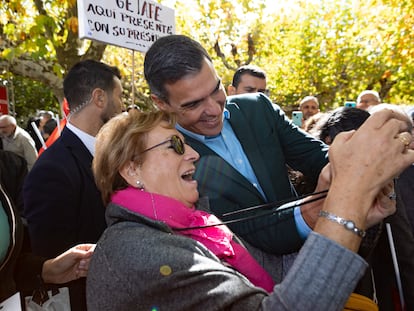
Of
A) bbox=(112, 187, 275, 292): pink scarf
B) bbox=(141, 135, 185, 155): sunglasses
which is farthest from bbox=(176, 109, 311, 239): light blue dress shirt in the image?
bbox=(112, 187, 275, 292): pink scarf

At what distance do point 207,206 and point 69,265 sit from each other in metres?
→ 0.75

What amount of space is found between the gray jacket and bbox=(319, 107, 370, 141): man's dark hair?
1.54 meters

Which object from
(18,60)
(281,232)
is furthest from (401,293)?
(18,60)

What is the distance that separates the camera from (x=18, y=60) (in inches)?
254

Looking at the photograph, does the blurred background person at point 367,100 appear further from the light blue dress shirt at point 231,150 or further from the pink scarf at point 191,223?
the pink scarf at point 191,223

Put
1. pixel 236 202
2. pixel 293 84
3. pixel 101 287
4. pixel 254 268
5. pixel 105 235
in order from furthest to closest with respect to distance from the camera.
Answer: pixel 293 84 → pixel 236 202 → pixel 254 268 → pixel 105 235 → pixel 101 287

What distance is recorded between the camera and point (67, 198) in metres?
2.59

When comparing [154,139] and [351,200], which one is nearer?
[351,200]

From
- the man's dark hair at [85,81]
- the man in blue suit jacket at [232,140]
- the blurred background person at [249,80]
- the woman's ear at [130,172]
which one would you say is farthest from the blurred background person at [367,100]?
the woman's ear at [130,172]

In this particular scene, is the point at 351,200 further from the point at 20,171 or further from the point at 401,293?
the point at 20,171

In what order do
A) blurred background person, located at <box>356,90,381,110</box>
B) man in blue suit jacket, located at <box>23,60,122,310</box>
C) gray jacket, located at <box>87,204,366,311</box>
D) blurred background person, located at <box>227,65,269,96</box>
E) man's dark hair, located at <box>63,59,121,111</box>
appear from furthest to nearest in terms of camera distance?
1. blurred background person, located at <box>356,90,381,110</box>
2. blurred background person, located at <box>227,65,269,96</box>
3. man's dark hair, located at <box>63,59,121,111</box>
4. man in blue suit jacket, located at <box>23,60,122,310</box>
5. gray jacket, located at <box>87,204,366,311</box>

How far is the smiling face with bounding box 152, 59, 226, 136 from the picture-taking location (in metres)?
2.04

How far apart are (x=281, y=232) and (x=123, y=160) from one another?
2.32 ft

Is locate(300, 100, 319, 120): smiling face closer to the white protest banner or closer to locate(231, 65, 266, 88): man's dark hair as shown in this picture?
locate(231, 65, 266, 88): man's dark hair
